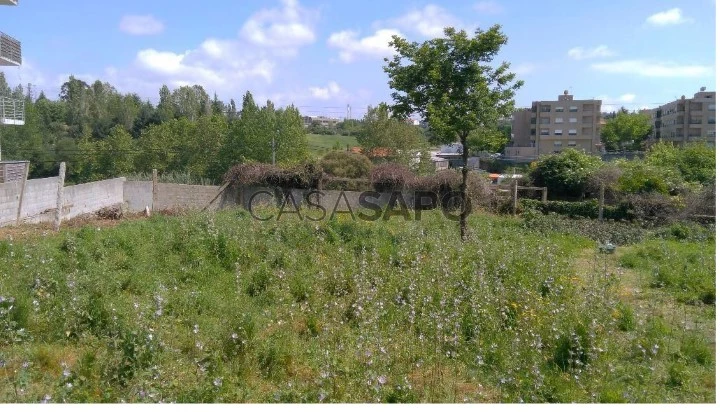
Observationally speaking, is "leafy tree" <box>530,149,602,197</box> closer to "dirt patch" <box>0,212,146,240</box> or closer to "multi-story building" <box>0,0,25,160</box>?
"dirt patch" <box>0,212,146,240</box>

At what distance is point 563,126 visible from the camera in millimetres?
62844

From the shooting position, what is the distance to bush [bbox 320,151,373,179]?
67.5 feet

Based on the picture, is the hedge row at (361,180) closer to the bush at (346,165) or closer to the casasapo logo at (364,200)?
the casasapo logo at (364,200)

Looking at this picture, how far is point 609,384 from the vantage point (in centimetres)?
471

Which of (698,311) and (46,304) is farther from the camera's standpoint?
(698,311)

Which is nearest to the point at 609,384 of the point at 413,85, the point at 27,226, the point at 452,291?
the point at 452,291

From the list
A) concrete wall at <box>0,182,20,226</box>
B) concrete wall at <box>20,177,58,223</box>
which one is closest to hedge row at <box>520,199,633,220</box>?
concrete wall at <box>20,177,58,223</box>

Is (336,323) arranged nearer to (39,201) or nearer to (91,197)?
(39,201)

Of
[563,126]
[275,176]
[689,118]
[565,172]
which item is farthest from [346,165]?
[563,126]

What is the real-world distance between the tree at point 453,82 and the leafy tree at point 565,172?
9.67m

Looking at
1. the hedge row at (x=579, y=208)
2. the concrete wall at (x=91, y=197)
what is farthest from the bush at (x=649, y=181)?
the concrete wall at (x=91, y=197)

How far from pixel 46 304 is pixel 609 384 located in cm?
526

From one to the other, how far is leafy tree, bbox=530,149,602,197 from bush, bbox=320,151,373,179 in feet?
20.6

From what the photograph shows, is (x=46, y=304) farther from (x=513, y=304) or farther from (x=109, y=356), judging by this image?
(x=513, y=304)
